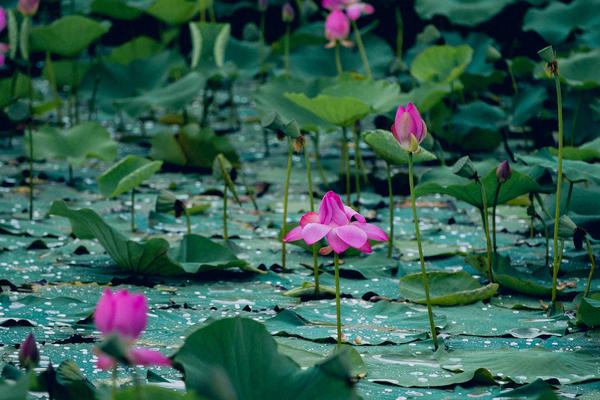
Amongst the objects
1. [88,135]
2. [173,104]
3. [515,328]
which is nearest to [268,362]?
[515,328]

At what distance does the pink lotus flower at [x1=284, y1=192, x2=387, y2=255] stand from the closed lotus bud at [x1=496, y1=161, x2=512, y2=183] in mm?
518

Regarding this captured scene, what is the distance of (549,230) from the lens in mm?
2451

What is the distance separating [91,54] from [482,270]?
294 cm

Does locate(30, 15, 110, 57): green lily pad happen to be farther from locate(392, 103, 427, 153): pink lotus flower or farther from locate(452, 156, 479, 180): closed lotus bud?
locate(392, 103, 427, 153): pink lotus flower

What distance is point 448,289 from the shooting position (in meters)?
2.13

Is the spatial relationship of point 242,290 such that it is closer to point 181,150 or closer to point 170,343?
point 170,343

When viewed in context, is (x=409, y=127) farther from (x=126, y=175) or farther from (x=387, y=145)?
(x=126, y=175)

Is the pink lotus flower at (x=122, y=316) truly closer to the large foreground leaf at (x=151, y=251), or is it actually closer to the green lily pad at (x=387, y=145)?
the large foreground leaf at (x=151, y=251)

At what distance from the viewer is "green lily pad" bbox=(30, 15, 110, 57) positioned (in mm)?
3803

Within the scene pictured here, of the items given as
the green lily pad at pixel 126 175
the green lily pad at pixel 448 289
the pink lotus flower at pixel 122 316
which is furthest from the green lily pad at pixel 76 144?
the pink lotus flower at pixel 122 316

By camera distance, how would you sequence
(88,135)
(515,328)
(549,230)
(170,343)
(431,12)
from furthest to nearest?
(431,12), (88,135), (549,230), (515,328), (170,343)

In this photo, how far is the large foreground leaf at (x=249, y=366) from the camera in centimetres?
123

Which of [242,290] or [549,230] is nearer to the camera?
[242,290]

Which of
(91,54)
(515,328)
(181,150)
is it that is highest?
(91,54)
